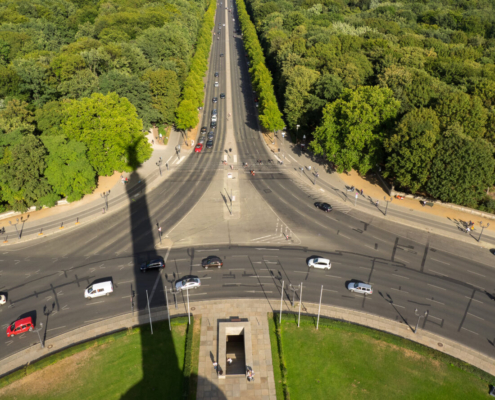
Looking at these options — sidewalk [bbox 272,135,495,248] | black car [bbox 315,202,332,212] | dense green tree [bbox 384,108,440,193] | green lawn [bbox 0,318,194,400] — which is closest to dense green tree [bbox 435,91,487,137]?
dense green tree [bbox 384,108,440,193]

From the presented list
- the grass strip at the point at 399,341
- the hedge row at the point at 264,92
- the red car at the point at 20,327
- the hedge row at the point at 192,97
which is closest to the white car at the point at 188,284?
the grass strip at the point at 399,341

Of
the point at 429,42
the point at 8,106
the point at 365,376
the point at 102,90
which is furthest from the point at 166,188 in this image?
the point at 429,42

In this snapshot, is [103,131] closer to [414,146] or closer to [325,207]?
[325,207]

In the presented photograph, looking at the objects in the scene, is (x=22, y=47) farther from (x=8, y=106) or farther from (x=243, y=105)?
(x=243, y=105)

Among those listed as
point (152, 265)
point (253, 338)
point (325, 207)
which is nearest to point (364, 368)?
point (253, 338)

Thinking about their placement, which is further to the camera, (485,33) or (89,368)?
(485,33)

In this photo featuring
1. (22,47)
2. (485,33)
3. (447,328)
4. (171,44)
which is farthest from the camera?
(485,33)

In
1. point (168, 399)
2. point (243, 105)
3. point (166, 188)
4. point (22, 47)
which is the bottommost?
point (168, 399)
